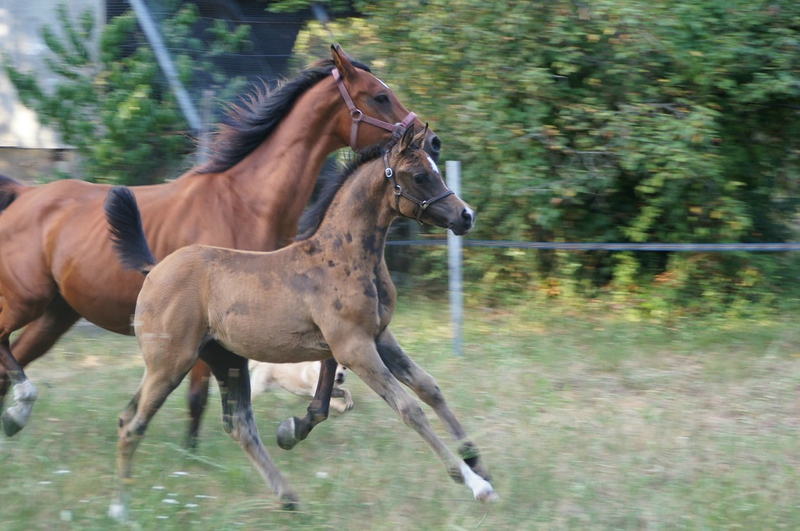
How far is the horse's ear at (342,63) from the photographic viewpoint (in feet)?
17.0

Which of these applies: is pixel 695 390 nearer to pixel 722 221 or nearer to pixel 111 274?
pixel 722 221

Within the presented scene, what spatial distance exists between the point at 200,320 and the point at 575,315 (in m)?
5.02

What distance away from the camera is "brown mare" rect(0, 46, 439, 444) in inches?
195

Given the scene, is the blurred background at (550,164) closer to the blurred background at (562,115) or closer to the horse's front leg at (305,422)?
the blurred background at (562,115)

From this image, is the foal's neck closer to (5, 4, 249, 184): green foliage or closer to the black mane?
the black mane

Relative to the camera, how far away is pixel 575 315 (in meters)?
8.41

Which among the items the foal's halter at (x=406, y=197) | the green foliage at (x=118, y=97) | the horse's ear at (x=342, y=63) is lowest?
the green foliage at (x=118, y=97)

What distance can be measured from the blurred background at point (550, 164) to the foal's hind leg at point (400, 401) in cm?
107

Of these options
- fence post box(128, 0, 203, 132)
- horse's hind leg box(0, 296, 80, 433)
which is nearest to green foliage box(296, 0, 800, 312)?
fence post box(128, 0, 203, 132)

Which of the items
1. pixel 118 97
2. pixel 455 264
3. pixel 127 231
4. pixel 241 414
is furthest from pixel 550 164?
pixel 127 231

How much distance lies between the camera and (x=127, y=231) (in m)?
4.32

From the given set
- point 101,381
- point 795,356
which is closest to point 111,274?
point 101,381

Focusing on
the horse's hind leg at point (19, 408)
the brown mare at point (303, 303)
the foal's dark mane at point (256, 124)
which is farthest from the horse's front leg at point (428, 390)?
the horse's hind leg at point (19, 408)

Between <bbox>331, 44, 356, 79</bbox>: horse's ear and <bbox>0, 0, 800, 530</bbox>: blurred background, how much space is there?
86.0 inches
